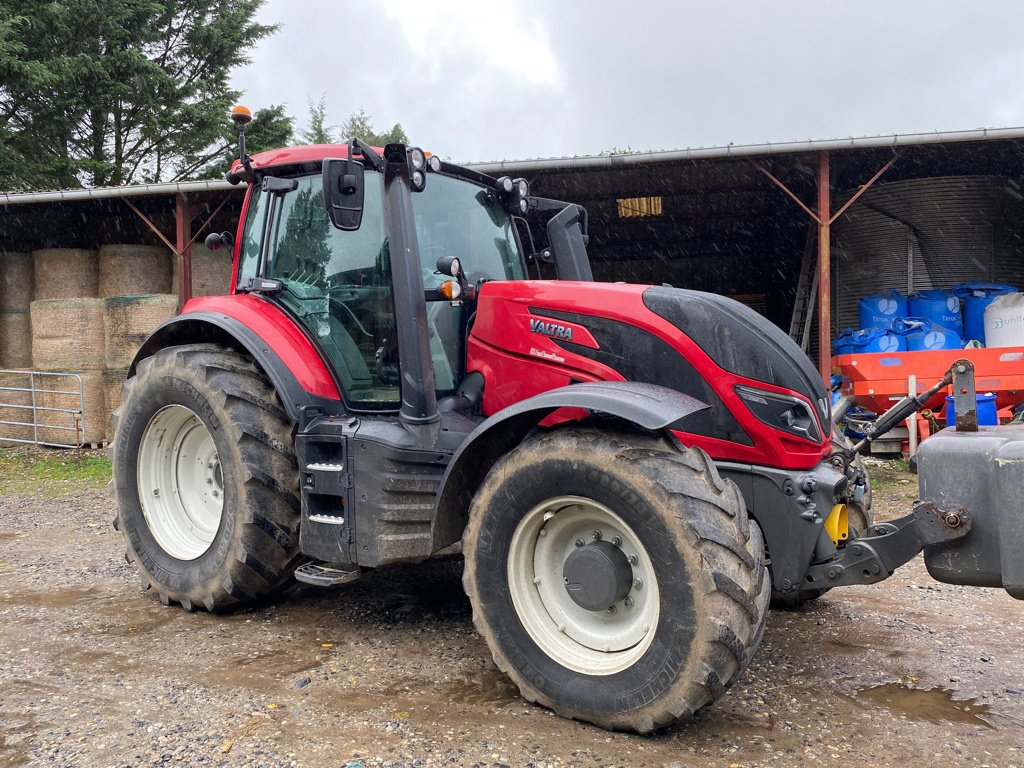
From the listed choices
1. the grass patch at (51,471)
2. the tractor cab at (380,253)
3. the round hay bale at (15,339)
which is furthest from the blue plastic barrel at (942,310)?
the round hay bale at (15,339)

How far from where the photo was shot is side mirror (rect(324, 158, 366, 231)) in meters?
3.21

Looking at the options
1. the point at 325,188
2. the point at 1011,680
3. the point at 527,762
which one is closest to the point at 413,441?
the point at 325,188

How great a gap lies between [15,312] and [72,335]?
1999 millimetres

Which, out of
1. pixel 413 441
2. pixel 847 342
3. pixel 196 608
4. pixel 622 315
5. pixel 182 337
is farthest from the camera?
pixel 847 342

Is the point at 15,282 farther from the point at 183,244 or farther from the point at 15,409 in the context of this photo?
the point at 183,244

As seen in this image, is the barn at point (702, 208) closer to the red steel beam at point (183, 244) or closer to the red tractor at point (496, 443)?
the red steel beam at point (183, 244)

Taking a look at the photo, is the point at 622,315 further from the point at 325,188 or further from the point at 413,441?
the point at 325,188

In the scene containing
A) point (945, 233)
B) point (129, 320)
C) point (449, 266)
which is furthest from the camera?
point (945, 233)

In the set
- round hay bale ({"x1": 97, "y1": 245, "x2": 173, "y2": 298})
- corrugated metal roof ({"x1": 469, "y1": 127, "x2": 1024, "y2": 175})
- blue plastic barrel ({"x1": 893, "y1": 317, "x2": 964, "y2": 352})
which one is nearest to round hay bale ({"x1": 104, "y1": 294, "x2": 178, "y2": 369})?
round hay bale ({"x1": 97, "y1": 245, "x2": 173, "y2": 298})

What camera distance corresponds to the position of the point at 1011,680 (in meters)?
3.29

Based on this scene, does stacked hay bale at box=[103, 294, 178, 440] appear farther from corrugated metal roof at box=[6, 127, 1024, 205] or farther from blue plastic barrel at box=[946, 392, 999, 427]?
blue plastic barrel at box=[946, 392, 999, 427]

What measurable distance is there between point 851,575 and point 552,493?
1037 millimetres

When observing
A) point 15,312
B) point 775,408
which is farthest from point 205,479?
point 15,312

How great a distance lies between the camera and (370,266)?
12.2 ft
